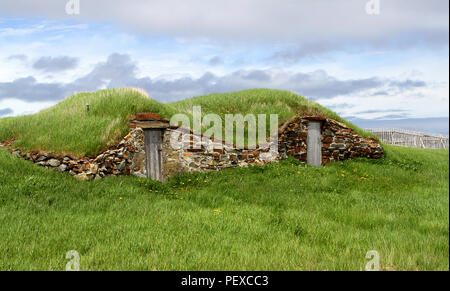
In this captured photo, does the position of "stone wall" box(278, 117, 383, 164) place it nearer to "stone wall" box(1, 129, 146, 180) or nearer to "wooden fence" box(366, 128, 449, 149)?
"stone wall" box(1, 129, 146, 180)

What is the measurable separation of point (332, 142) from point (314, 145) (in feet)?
3.10

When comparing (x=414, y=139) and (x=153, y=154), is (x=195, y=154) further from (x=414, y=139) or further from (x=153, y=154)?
(x=414, y=139)

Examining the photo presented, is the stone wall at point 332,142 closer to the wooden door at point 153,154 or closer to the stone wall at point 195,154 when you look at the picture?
the stone wall at point 195,154

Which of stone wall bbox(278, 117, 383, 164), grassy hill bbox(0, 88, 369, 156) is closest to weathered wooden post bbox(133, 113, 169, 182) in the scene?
grassy hill bbox(0, 88, 369, 156)

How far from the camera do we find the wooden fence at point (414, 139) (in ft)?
92.3

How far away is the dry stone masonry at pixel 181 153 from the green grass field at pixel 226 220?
0.55 meters

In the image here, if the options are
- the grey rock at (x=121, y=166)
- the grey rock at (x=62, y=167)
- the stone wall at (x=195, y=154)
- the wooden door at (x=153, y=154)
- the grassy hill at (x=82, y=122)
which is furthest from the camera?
the stone wall at (x=195, y=154)

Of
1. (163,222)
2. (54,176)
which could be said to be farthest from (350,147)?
(54,176)

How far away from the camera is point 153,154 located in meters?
12.2

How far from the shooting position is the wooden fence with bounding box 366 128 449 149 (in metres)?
28.1

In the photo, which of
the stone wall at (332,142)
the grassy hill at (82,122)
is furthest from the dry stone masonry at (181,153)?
the grassy hill at (82,122)

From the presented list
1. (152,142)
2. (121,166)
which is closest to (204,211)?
(121,166)
